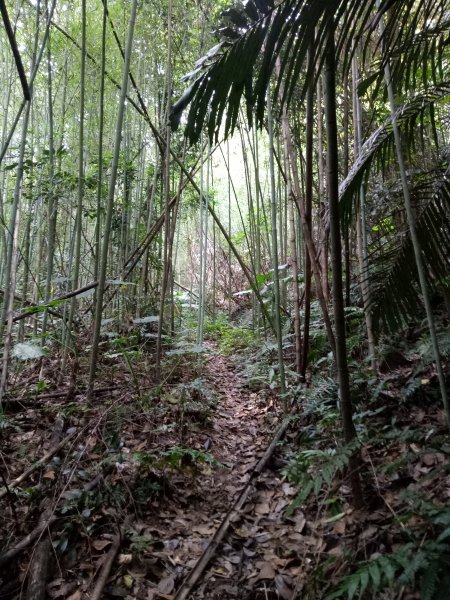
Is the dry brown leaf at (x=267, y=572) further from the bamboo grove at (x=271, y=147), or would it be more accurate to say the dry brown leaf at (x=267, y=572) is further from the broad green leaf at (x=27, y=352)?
the broad green leaf at (x=27, y=352)

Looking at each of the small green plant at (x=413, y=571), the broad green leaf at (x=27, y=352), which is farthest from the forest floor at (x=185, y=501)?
the broad green leaf at (x=27, y=352)

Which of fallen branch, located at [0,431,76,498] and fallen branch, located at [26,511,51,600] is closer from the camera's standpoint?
fallen branch, located at [26,511,51,600]

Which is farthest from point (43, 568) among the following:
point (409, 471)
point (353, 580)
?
point (409, 471)

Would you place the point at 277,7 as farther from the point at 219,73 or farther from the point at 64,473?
the point at 64,473

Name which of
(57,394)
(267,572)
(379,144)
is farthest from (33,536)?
(379,144)

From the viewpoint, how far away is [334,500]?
1.43 m

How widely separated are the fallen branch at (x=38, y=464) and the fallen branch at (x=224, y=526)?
697 millimetres

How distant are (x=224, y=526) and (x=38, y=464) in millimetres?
777

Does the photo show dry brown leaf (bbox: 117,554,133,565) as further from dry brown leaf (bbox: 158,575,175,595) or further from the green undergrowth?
the green undergrowth

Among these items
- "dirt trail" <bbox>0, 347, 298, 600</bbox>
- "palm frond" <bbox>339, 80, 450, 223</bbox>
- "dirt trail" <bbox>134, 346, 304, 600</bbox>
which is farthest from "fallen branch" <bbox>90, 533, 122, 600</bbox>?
"palm frond" <bbox>339, 80, 450, 223</bbox>

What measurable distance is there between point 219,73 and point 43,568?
1.55 m

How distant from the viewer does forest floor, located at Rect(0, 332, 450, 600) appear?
124cm

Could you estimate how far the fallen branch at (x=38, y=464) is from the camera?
1.53 m

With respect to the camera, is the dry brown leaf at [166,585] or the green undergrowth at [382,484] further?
the dry brown leaf at [166,585]
